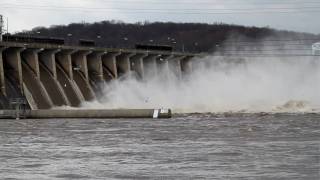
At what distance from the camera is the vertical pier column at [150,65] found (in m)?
114

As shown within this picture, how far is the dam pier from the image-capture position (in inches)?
3270

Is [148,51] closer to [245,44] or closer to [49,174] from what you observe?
[245,44]

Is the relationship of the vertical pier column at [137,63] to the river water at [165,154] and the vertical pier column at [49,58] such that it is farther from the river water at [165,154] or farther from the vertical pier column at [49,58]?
the river water at [165,154]

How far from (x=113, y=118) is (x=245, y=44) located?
205 feet

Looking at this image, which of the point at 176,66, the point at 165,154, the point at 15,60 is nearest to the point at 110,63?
the point at 176,66

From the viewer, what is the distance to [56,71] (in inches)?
3620

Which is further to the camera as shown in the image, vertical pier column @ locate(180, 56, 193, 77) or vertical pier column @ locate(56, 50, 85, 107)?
vertical pier column @ locate(180, 56, 193, 77)

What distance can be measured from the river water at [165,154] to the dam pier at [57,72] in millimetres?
34445

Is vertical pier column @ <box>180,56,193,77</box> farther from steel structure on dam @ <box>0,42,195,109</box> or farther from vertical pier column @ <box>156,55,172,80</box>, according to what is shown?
steel structure on dam @ <box>0,42,195,109</box>

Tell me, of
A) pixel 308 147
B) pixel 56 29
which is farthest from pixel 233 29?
pixel 308 147

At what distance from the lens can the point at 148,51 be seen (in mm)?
116312

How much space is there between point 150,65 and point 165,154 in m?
84.2

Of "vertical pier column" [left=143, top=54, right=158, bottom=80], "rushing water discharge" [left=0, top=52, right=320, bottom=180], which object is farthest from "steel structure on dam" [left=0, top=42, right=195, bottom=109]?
"rushing water discharge" [left=0, top=52, right=320, bottom=180]

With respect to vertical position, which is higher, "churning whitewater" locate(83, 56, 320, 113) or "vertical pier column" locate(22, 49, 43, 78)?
"vertical pier column" locate(22, 49, 43, 78)
